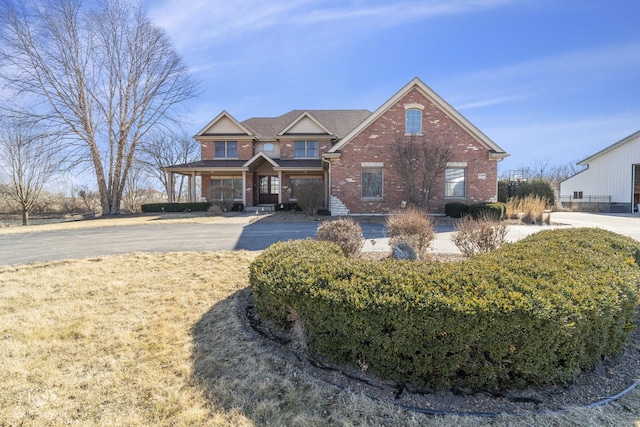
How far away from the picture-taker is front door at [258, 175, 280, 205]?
23.8 metres

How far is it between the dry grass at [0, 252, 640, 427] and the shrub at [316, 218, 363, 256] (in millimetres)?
2136

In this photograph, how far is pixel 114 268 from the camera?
6.07 metres

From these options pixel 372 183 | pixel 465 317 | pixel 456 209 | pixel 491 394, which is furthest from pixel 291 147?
pixel 491 394

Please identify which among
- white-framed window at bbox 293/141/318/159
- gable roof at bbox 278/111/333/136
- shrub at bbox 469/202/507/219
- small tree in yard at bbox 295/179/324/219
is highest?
gable roof at bbox 278/111/333/136

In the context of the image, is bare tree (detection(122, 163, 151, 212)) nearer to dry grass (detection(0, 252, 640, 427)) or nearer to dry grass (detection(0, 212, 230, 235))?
dry grass (detection(0, 212, 230, 235))

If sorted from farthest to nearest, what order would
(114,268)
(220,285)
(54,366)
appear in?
(114,268)
(220,285)
(54,366)

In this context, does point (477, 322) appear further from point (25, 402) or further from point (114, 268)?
point (114, 268)

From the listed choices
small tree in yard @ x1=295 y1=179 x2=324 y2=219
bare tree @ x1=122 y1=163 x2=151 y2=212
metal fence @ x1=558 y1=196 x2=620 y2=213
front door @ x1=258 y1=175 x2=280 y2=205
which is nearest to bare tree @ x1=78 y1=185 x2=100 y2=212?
bare tree @ x1=122 y1=163 x2=151 y2=212

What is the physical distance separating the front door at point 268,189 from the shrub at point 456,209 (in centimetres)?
1332

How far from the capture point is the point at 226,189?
807 inches

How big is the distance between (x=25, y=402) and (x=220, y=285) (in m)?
2.81

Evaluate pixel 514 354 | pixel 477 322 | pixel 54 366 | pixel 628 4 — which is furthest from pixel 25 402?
pixel 628 4

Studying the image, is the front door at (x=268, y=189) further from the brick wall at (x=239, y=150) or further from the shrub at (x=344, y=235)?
the shrub at (x=344, y=235)

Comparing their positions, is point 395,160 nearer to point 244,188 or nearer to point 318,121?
point 318,121
